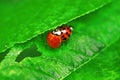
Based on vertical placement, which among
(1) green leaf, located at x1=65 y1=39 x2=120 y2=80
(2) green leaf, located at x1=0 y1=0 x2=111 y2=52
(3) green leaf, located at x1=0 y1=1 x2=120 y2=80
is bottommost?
(1) green leaf, located at x1=65 y1=39 x2=120 y2=80

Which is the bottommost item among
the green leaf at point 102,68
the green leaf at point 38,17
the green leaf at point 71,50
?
the green leaf at point 102,68

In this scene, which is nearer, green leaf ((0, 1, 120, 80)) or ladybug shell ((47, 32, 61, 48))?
green leaf ((0, 1, 120, 80))

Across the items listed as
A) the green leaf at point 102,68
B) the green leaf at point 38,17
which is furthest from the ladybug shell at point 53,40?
the green leaf at point 102,68

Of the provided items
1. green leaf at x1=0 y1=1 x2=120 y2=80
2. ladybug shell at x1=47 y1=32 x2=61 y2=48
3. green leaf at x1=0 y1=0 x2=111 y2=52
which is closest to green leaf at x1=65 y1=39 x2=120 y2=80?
green leaf at x1=0 y1=1 x2=120 y2=80

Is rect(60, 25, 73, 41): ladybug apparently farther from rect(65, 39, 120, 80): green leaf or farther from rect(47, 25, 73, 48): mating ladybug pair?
rect(65, 39, 120, 80): green leaf

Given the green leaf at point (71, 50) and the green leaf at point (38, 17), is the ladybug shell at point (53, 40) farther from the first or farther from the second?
the green leaf at point (38, 17)

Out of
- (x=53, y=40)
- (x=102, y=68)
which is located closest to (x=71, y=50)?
(x=53, y=40)

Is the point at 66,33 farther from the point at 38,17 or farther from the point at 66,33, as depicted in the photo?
the point at 38,17
